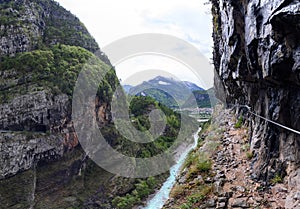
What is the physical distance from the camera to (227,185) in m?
7.25

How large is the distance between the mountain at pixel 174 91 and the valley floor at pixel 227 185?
17.5m

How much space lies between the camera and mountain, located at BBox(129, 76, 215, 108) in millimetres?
39144

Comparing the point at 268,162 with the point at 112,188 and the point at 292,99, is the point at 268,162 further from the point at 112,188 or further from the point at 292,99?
the point at 112,188

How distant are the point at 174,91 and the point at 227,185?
40410 millimetres

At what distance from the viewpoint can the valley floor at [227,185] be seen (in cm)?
595

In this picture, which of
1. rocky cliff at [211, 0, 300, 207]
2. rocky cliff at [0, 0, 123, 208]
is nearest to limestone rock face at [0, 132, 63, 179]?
rocky cliff at [0, 0, 123, 208]

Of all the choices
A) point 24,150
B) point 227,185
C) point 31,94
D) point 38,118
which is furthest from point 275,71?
point 31,94

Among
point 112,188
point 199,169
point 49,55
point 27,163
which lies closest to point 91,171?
point 112,188

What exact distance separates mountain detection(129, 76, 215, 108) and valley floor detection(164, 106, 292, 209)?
17.5 meters

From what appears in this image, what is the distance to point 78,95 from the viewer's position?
1700 inches

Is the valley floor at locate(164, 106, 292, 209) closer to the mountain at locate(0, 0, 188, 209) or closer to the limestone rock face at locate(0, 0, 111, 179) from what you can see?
the mountain at locate(0, 0, 188, 209)

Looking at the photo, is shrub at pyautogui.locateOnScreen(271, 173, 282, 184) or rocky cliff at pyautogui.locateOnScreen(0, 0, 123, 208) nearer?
shrub at pyautogui.locateOnScreen(271, 173, 282, 184)

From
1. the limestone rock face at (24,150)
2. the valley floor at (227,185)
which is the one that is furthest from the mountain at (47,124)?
the valley floor at (227,185)

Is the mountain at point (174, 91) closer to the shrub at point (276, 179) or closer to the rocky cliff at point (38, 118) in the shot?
the rocky cliff at point (38, 118)
